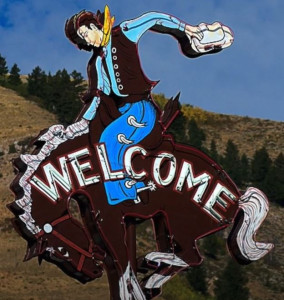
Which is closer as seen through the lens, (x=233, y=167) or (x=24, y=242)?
(x=24, y=242)

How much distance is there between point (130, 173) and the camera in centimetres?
2278

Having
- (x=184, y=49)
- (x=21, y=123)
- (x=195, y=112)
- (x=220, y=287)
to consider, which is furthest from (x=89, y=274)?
(x=195, y=112)

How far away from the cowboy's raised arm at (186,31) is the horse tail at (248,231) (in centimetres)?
428

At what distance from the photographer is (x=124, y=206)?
22531 millimetres

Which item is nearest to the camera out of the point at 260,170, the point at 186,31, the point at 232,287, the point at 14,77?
the point at 186,31

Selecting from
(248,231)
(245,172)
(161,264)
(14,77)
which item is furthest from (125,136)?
(14,77)

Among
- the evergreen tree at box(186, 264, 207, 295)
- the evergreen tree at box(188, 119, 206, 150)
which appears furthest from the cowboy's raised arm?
the evergreen tree at box(188, 119, 206, 150)

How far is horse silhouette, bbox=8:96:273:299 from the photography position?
21.3 metres

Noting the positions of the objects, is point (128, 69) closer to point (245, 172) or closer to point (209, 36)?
point (209, 36)

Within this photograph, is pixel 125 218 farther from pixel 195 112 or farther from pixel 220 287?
pixel 195 112

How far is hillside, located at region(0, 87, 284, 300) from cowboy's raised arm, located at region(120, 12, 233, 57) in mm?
23159

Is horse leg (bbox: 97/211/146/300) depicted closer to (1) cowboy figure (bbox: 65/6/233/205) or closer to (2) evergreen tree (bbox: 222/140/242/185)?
(1) cowboy figure (bbox: 65/6/233/205)

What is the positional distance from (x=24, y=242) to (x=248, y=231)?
34.4 metres

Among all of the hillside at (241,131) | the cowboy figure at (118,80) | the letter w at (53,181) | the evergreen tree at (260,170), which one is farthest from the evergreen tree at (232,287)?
the hillside at (241,131)
